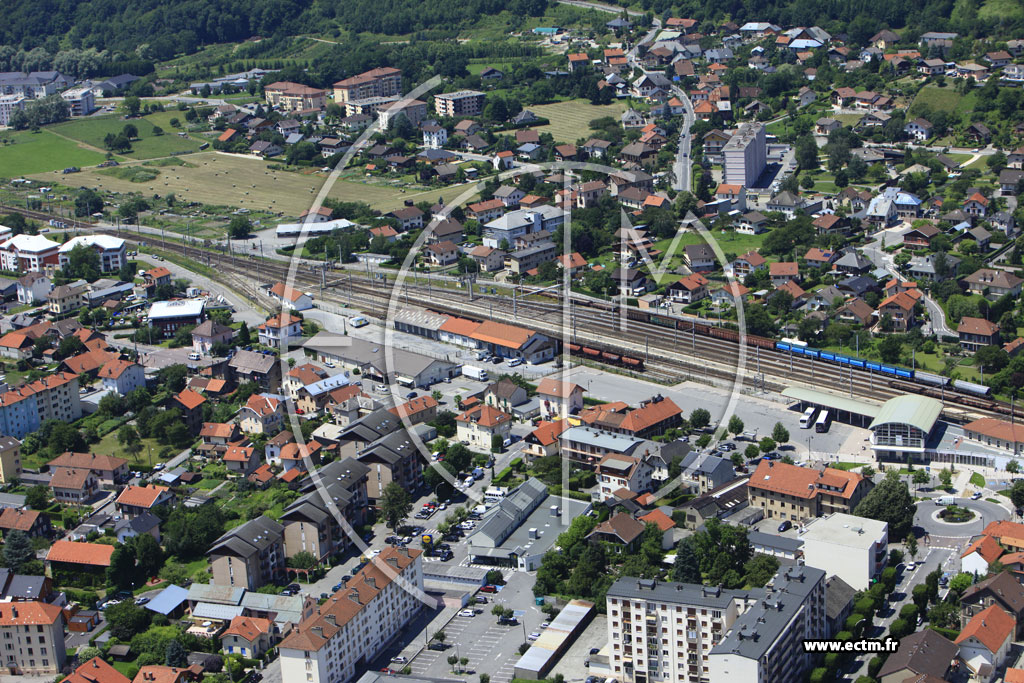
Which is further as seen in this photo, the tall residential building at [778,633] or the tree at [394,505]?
the tree at [394,505]

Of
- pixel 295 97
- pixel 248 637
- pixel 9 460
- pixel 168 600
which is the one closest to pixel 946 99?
pixel 295 97

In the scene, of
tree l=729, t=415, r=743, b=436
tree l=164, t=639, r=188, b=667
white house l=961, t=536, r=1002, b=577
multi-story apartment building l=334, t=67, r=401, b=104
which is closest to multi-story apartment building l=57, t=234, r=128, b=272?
multi-story apartment building l=334, t=67, r=401, b=104

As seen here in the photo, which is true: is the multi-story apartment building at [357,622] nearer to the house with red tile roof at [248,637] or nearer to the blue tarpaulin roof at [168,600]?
the house with red tile roof at [248,637]

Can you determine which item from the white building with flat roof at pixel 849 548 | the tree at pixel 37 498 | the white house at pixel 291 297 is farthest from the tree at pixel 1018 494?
the white house at pixel 291 297

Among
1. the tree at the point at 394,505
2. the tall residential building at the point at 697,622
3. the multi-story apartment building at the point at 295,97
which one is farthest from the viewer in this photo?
the multi-story apartment building at the point at 295,97

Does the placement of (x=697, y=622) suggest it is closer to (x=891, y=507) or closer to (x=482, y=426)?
(x=891, y=507)

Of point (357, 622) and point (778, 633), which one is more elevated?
point (778, 633)

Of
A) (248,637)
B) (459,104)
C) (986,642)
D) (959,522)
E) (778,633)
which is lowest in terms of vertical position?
(248,637)

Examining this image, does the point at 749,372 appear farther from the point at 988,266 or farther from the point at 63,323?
the point at 63,323
